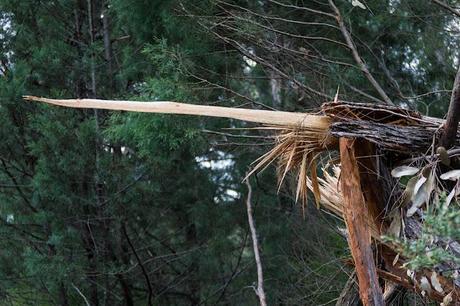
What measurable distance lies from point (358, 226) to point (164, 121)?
3817mm

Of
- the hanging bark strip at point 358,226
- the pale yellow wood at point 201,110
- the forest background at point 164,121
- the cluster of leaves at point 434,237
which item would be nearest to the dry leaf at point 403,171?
the hanging bark strip at point 358,226

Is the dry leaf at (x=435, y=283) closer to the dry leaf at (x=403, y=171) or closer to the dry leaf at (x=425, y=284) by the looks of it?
the dry leaf at (x=425, y=284)

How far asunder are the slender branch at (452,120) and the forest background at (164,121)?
12.2ft

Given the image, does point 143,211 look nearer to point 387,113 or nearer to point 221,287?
point 221,287

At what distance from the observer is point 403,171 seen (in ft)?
11.7

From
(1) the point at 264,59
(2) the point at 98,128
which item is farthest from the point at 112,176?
(1) the point at 264,59

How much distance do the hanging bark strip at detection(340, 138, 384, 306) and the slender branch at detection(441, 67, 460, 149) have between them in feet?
1.58

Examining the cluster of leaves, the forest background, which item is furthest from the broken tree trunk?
the forest background

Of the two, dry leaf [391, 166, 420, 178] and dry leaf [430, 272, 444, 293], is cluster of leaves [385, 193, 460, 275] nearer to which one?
dry leaf [430, 272, 444, 293]

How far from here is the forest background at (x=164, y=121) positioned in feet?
24.7

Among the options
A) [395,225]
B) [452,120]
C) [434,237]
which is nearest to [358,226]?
[395,225]

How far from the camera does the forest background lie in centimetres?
752

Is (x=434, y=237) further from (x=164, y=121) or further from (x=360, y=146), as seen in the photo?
(x=164, y=121)

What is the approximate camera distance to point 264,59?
7922mm
